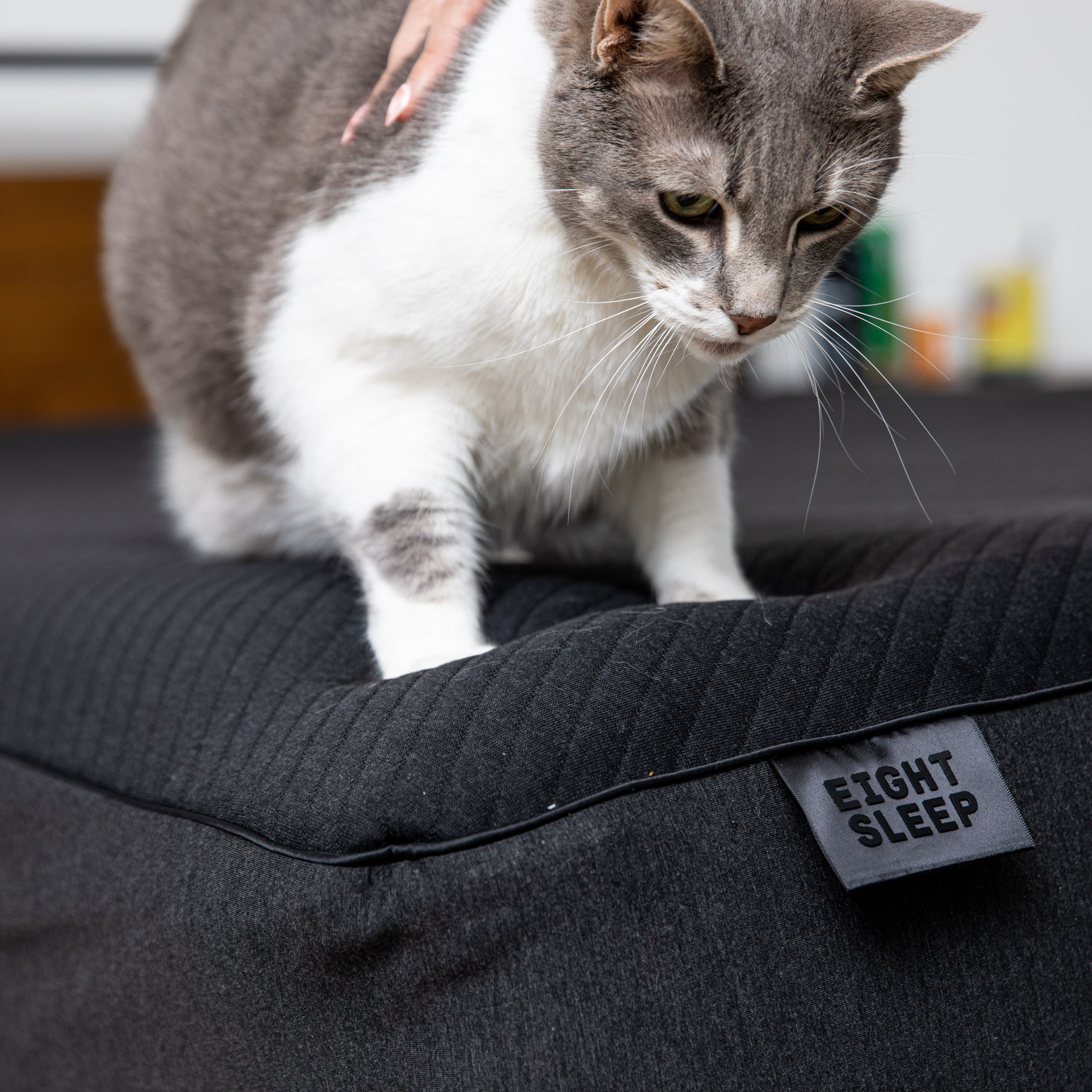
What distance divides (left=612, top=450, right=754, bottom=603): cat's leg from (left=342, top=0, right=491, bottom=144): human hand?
1.13 ft

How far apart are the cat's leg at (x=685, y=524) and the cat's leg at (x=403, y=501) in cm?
17

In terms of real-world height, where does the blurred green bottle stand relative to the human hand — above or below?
below

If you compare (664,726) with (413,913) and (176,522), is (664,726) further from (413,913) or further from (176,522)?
(176,522)

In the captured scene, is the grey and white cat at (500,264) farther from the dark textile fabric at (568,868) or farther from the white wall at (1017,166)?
the white wall at (1017,166)

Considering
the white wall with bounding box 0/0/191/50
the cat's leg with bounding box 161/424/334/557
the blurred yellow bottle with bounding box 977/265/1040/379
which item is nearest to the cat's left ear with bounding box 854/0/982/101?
the cat's leg with bounding box 161/424/334/557

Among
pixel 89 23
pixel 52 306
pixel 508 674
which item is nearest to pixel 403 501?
pixel 508 674

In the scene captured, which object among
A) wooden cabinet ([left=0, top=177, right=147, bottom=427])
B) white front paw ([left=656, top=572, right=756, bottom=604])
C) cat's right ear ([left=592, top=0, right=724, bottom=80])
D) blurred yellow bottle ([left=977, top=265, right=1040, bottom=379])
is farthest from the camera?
blurred yellow bottle ([left=977, top=265, right=1040, bottom=379])

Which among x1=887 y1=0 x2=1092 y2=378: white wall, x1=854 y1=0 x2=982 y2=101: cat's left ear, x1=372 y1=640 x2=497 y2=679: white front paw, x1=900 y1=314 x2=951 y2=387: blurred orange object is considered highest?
x1=854 y1=0 x2=982 y2=101: cat's left ear

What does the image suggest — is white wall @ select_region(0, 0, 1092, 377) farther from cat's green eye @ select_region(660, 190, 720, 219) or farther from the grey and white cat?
cat's green eye @ select_region(660, 190, 720, 219)

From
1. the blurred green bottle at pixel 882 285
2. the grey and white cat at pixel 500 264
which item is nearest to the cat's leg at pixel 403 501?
the grey and white cat at pixel 500 264

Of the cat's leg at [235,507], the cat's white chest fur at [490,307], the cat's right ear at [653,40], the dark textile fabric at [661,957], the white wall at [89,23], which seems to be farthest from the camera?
the white wall at [89,23]

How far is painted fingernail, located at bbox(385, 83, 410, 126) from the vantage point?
87 cm

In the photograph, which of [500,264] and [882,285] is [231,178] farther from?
[882,285]

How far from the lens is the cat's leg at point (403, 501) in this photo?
877 millimetres
